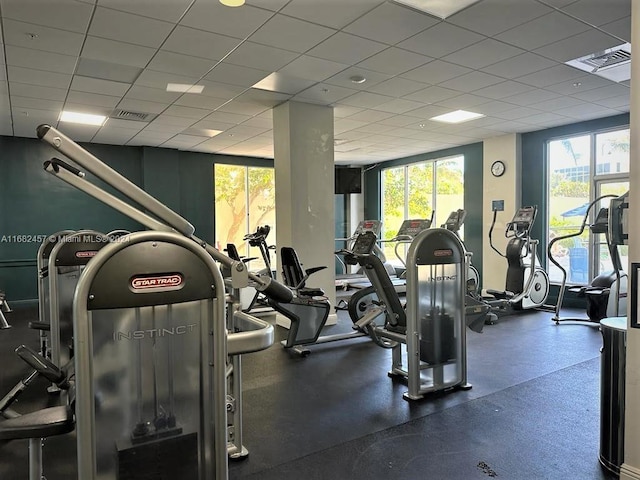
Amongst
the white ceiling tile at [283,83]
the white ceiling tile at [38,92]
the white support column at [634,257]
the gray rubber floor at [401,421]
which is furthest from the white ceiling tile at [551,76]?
the white ceiling tile at [38,92]

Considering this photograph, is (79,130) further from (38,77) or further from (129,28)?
(129,28)

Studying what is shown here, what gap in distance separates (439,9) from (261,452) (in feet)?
10.7

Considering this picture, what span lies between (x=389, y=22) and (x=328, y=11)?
0.52m

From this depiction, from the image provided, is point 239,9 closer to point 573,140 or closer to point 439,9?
point 439,9

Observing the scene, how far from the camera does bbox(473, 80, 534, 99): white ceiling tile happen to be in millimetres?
5137

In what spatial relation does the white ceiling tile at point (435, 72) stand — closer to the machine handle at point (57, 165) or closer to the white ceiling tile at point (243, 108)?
the white ceiling tile at point (243, 108)

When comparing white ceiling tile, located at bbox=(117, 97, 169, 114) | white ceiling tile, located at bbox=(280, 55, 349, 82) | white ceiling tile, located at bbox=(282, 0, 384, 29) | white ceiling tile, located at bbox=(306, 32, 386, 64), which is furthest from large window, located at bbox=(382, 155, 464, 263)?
white ceiling tile, located at bbox=(282, 0, 384, 29)

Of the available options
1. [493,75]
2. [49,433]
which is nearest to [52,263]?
[49,433]

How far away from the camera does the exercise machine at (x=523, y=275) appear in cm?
671

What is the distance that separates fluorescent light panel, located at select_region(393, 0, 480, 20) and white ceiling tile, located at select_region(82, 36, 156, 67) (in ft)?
7.42

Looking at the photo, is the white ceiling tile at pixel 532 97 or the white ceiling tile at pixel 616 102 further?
the white ceiling tile at pixel 616 102

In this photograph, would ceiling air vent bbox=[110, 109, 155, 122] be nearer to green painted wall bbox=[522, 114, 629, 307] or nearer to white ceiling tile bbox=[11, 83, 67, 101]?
white ceiling tile bbox=[11, 83, 67, 101]

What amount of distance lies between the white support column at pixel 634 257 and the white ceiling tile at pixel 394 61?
88.6 inches

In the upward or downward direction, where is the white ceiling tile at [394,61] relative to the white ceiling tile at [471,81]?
upward
